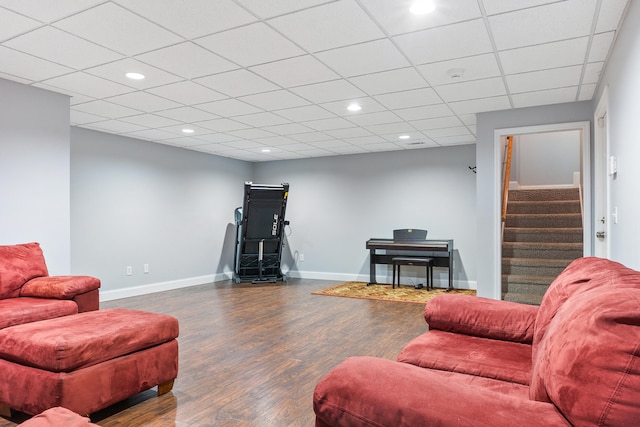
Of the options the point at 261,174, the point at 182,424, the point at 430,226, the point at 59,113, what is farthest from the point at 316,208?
the point at 182,424

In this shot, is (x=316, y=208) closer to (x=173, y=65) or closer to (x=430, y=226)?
(x=430, y=226)

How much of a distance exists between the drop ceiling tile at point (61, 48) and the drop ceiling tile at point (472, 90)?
2784 millimetres

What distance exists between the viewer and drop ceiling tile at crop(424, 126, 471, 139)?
5.56 m

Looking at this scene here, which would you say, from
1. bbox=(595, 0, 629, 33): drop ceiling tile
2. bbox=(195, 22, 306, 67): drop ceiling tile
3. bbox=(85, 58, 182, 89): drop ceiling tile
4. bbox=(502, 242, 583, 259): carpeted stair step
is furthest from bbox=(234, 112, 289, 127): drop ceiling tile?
bbox=(502, 242, 583, 259): carpeted stair step

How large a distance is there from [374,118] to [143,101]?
2.53m

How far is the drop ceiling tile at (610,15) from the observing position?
2.32 meters

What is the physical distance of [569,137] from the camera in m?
7.70

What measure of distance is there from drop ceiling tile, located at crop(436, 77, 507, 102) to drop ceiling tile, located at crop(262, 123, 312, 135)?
1936 mm

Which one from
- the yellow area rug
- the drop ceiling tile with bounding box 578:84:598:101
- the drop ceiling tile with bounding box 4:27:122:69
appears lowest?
the yellow area rug

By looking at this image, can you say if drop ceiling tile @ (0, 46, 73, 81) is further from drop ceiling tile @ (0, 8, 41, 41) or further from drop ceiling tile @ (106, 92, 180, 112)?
drop ceiling tile @ (106, 92, 180, 112)

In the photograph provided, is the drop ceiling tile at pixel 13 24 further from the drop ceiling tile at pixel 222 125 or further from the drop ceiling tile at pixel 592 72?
the drop ceiling tile at pixel 592 72

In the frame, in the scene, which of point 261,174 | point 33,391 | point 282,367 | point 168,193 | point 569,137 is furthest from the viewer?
point 261,174

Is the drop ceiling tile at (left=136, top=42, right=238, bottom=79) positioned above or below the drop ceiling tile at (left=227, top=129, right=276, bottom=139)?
above

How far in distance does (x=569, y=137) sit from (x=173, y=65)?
7.27m
